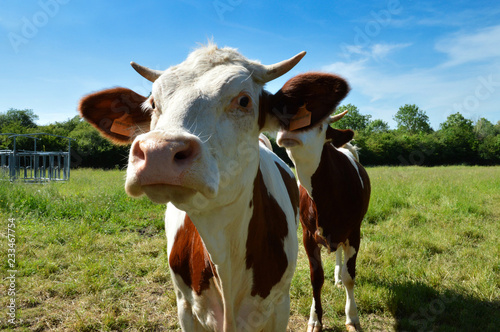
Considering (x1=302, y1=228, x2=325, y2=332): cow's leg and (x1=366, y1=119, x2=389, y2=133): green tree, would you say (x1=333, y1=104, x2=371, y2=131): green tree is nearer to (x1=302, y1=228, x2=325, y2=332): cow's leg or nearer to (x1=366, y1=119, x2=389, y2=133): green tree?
(x1=366, y1=119, x2=389, y2=133): green tree

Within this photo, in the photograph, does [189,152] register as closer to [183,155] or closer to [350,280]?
[183,155]

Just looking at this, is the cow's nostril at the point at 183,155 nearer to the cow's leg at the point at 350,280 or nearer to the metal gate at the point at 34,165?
the cow's leg at the point at 350,280

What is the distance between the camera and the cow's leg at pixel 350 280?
11.2ft

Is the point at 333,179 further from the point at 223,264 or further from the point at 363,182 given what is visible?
the point at 223,264

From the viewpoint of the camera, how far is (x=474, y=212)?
7.16 metres

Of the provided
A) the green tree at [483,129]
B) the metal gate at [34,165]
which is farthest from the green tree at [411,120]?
the metal gate at [34,165]

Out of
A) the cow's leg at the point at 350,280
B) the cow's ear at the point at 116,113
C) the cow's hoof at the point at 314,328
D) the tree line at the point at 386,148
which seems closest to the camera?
the cow's ear at the point at 116,113

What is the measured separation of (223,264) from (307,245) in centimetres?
216

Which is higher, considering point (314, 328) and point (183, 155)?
point (183, 155)

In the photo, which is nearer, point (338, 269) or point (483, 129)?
point (338, 269)

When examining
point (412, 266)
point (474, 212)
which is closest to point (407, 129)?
point (474, 212)

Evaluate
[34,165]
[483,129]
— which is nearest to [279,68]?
[34,165]

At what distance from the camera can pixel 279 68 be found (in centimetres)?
189

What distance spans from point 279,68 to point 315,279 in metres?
2.52
